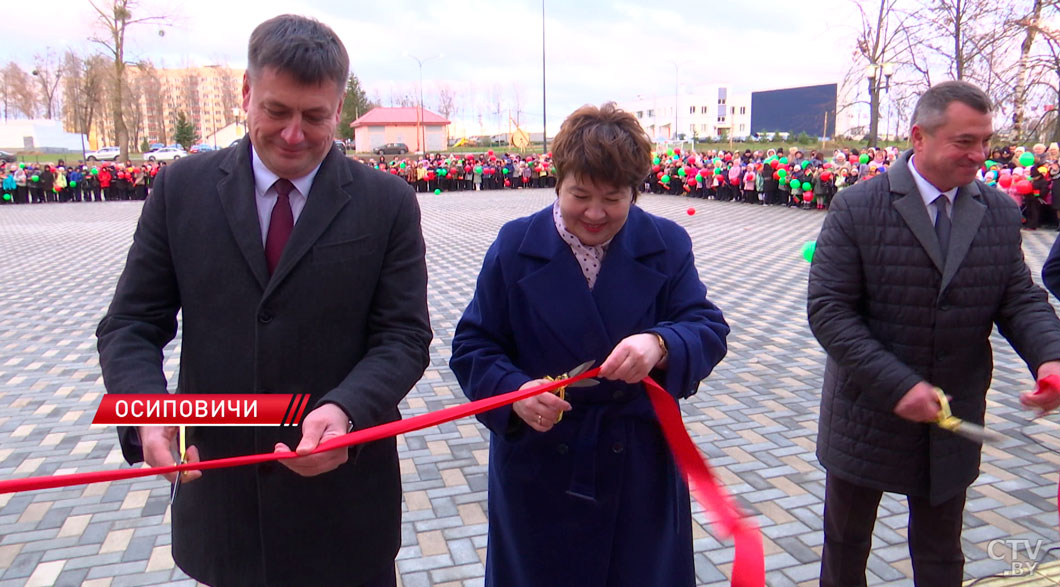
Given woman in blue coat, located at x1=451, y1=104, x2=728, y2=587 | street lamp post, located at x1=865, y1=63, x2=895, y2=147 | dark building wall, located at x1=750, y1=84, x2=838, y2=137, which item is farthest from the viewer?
dark building wall, located at x1=750, y1=84, x2=838, y2=137

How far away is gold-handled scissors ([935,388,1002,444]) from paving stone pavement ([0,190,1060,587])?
1.37 m

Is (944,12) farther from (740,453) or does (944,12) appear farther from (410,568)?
(410,568)

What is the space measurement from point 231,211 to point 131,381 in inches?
19.0

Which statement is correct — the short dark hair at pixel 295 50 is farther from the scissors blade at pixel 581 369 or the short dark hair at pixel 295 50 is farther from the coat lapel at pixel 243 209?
the scissors blade at pixel 581 369

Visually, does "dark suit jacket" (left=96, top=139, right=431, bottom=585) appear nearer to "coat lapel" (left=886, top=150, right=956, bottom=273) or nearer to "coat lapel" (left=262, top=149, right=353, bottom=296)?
"coat lapel" (left=262, top=149, right=353, bottom=296)

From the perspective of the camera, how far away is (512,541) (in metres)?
2.42

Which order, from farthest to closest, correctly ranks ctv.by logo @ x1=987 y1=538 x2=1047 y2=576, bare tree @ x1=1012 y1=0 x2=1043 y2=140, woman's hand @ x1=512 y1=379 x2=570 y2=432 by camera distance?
bare tree @ x1=1012 y1=0 x2=1043 y2=140 < ctv.by logo @ x1=987 y1=538 x2=1047 y2=576 < woman's hand @ x1=512 y1=379 x2=570 y2=432

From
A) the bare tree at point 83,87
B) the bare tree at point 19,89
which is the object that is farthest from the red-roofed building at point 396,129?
the bare tree at point 19,89

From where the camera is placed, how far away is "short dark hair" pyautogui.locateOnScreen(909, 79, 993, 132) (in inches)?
100

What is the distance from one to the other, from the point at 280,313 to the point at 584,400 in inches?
35.7

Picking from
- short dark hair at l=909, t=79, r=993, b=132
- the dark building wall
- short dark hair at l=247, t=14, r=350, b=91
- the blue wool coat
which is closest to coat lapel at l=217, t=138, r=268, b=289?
short dark hair at l=247, t=14, r=350, b=91

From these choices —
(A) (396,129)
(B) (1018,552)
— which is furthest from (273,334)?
(A) (396,129)

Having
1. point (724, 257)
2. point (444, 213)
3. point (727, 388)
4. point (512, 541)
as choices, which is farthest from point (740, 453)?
point (444, 213)

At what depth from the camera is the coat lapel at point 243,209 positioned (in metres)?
1.92
